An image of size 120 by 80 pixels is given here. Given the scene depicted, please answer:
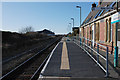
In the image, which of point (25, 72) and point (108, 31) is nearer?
point (25, 72)

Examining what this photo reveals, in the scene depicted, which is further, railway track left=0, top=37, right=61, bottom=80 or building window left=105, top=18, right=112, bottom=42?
building window left=105, top=18, right=112, bottom=42

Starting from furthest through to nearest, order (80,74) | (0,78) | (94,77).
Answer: (0,78) < (80,74) < (94,77)

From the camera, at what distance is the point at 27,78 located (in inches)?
276

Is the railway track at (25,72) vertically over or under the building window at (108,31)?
under

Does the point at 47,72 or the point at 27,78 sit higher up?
the point at 47,72

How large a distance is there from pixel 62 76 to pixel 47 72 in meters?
0.87

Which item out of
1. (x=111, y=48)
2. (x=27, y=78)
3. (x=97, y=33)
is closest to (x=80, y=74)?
(x=27, y=78)

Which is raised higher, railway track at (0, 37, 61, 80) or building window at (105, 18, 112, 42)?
building window at (105, 18, 112, 42)

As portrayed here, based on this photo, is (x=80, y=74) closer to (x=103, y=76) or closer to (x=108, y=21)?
(x=103, y=76)

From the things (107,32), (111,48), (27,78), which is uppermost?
(107,32)

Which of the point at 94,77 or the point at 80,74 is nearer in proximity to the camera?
the point at 94,77

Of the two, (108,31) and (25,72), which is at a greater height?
(108,31)

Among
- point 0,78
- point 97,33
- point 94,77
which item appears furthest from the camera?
point 97,33

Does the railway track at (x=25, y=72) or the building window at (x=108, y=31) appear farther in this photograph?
the building window at (x=108, y=31)
